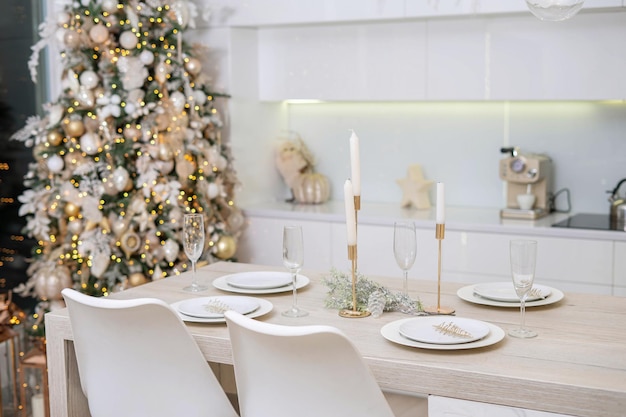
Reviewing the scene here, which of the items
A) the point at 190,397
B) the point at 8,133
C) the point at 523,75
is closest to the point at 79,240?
the point at 8,133

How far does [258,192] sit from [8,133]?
1.39 meters

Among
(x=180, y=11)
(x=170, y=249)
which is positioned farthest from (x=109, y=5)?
(x=170, y=249)

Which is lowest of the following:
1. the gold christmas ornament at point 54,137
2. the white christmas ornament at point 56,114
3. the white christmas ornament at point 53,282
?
the white christmas ornament at point 53,282

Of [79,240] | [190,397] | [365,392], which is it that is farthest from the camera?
[79,240]

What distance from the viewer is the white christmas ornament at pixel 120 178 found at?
12.5 feet

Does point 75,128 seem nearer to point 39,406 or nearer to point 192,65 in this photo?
point 192,65

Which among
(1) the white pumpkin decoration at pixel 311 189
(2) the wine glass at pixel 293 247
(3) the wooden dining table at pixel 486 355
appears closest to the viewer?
(3) the wooden dining table at pixel 486 355

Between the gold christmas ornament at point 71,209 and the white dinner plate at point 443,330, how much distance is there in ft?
7.35

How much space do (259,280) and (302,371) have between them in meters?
0.86

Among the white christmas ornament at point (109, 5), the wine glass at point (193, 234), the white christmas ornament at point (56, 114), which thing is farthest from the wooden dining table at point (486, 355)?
the white christmas ornament at point (109, 5)

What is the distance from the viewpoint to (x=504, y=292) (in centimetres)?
244

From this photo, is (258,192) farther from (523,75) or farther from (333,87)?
(523,75)

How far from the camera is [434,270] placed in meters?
4.03

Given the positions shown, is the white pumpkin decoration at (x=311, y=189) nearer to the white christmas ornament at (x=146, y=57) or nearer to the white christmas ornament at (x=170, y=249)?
the white christmas ornament at (x=170, y=249)
